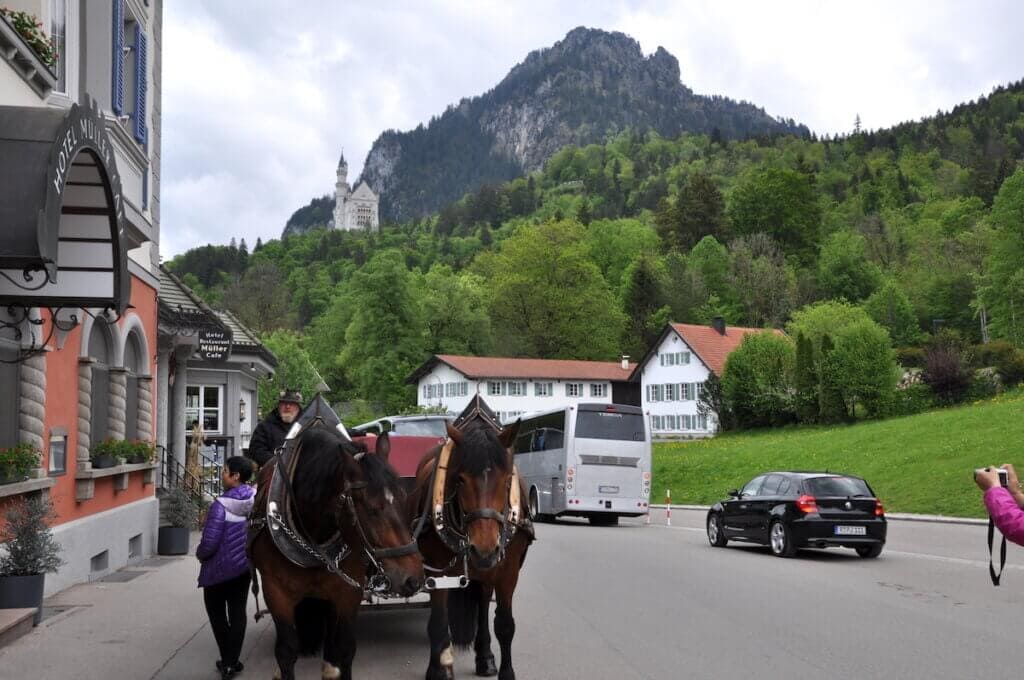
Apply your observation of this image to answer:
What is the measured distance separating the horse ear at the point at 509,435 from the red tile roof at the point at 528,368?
70248 millimetres

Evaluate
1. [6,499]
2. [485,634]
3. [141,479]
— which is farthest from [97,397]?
[485,634]

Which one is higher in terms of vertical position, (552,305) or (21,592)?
(552,305)

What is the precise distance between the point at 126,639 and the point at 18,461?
2.20 meters

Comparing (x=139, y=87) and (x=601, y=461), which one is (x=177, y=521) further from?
(x=601, y=461)

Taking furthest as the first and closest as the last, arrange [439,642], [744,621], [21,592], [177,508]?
[177,508] < [744,621] < [21,592] < [439,642]

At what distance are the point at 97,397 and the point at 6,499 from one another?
5081mm

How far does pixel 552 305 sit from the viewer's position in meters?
95.2

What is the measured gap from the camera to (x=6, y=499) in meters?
10.7

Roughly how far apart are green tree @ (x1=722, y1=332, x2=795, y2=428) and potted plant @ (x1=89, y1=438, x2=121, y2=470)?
45756 millimetres

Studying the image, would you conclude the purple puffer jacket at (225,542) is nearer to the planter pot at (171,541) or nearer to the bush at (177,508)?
the planter pot at (171,541)

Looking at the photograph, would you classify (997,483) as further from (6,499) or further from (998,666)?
(6,499)

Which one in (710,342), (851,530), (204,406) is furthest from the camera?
(710,342)

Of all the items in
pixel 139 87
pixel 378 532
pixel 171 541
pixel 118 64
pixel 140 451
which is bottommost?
pixel 171 541

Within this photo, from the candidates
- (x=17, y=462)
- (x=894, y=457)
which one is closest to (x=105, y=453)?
(x=17, y=462)
